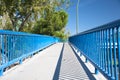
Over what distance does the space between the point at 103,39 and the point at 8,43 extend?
2.85m

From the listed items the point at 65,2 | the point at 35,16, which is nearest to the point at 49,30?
the point at 65,2

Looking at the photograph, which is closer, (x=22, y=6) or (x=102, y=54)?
(x=102, y=54)

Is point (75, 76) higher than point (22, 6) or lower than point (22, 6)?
lower

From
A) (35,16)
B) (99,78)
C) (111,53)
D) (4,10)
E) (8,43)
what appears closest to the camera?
(111,53)

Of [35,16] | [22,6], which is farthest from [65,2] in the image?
[22,6]

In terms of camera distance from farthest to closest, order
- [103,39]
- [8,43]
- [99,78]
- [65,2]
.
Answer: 1. [65,2]
2. [8,43]
3. [99,78]
4. [103,39]

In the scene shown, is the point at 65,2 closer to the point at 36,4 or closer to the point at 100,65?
the point at 36,4

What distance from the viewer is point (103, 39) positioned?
4859 mm

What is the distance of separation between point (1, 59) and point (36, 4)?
49.0 feet

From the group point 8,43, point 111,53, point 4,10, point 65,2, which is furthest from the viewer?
point 65,2

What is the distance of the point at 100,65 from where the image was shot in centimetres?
508

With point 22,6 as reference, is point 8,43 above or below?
below

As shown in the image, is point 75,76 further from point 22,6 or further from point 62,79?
point 22,6

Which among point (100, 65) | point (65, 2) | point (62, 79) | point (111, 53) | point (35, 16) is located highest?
point (65, 2)
